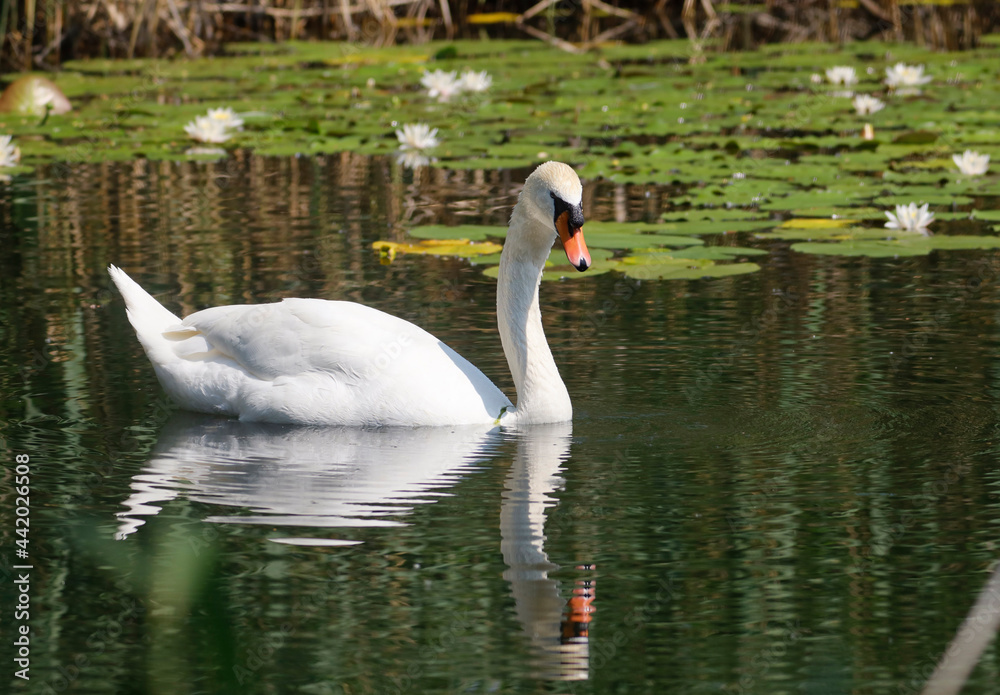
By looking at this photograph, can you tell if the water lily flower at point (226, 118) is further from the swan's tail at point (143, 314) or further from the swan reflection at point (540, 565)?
the swan reflection at point (540, 565)

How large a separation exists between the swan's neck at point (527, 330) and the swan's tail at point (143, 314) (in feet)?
4.59

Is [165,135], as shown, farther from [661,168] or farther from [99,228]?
[661,168]

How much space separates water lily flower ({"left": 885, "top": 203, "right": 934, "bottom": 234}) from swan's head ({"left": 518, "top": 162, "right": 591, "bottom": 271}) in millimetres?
3799

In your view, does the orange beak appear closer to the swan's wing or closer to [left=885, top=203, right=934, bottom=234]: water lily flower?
the swan's wing

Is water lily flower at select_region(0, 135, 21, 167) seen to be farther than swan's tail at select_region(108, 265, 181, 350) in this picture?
Yes

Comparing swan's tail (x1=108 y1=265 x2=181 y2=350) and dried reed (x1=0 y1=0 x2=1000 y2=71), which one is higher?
dried reed (x1=0 y1=0 x2=1000 y2=71)

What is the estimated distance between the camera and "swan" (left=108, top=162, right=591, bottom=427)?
573 cm

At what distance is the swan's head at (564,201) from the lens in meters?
5.32

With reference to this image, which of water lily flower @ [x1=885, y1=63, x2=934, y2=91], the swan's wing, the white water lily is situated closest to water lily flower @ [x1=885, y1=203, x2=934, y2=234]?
the swan's wing

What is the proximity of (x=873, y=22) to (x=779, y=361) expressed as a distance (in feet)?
54.1

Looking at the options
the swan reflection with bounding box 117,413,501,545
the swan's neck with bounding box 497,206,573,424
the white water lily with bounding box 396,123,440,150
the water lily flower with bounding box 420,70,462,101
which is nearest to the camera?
the swan reflection with bounding box 117,413,501,545

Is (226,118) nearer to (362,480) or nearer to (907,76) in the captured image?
(907,76)

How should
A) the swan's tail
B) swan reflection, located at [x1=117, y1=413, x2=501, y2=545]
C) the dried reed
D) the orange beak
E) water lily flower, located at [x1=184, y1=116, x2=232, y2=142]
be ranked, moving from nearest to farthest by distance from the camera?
1. swan reflection, located at [x1=117, y1=413, x2=501, y2=545]
2. the orange beak
3. the swan's tail
4. water lily flower, located at [x1=184, y1=116, x2=232, y2=142]
5. the dried reed

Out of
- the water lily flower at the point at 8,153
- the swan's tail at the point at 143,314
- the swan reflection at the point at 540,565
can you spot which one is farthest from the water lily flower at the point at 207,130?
the swan reflection at the point at 540,565
